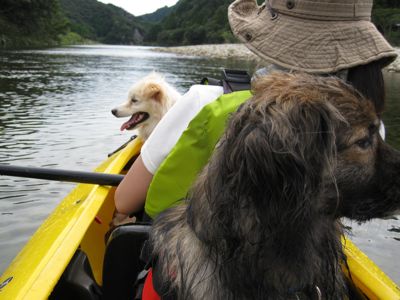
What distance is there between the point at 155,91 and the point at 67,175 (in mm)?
2845

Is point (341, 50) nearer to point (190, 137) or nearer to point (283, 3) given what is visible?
point (283, 3)

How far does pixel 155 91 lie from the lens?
676cm

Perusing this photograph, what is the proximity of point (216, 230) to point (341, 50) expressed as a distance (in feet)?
3.18

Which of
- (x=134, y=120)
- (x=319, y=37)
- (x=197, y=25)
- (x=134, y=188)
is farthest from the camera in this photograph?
(x=197, y=25)

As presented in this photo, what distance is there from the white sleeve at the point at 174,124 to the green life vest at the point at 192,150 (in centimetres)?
13

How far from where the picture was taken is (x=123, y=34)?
178500mm

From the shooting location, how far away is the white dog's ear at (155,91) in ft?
22.2

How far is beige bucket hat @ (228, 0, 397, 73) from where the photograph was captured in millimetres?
2137

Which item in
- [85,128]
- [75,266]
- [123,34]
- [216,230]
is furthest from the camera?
[123,34]

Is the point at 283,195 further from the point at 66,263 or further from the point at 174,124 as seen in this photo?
the point at 66,263

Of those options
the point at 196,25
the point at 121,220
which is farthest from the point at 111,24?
the point at 121,220

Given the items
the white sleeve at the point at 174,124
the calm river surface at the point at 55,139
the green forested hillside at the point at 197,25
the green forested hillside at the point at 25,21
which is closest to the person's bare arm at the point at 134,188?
the white sleeve at the point at 174,124

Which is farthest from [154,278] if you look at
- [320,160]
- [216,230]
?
[320,160]

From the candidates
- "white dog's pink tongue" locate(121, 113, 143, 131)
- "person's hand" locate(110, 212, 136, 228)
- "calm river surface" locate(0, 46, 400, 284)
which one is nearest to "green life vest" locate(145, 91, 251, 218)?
"person's hand" locate(110, 212, 136, 228)
